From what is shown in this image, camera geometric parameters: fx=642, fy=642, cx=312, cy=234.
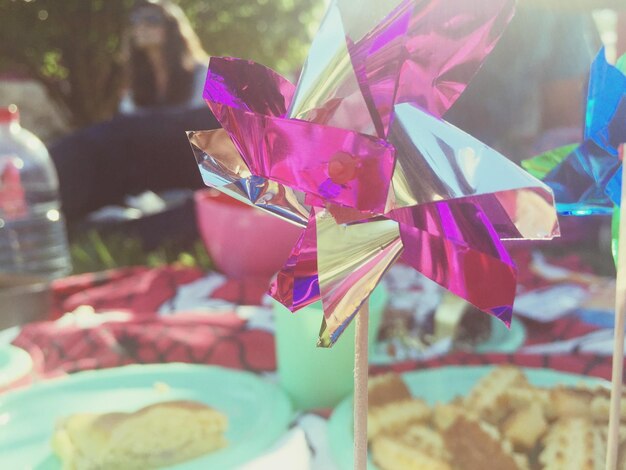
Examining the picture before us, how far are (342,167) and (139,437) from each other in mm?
217

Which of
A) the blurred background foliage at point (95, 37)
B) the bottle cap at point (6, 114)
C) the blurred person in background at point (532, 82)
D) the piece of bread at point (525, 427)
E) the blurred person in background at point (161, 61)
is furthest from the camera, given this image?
the blurred background foliage at point (95, 37)

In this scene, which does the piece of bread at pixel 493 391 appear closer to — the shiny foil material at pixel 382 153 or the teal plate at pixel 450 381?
the teal plate at pixel 450 381

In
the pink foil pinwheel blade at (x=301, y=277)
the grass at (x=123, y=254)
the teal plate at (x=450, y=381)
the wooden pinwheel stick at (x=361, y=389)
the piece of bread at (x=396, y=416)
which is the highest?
the pink foil pinwheel blade at (x=301, y=277)

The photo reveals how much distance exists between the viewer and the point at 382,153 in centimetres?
24

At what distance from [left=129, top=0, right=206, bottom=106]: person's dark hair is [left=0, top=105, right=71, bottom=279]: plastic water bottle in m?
0.55

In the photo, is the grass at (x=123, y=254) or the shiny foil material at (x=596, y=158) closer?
the shiny foil material at (x=596, y=158)

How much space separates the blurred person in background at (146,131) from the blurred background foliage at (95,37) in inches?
62.1

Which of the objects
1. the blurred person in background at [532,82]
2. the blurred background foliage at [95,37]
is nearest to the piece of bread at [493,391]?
the blurred person in background at [532,82]

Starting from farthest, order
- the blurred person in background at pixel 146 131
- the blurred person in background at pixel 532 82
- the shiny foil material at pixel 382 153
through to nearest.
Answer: the blurred person in background at pixel 146 131, the blurred person in background at pixel 532 82, the shiny foil material at pixel 382 153

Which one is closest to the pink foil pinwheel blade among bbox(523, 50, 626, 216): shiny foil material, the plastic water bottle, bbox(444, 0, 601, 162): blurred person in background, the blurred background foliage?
bbox(523, 50, 626, 216): shiny foil material

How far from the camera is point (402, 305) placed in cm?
61

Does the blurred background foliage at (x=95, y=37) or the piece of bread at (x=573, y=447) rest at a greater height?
the blurred background foliage at (x=95, y=37)

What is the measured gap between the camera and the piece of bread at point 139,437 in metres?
0.36

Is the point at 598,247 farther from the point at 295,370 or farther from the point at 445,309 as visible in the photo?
the point at 295,370
